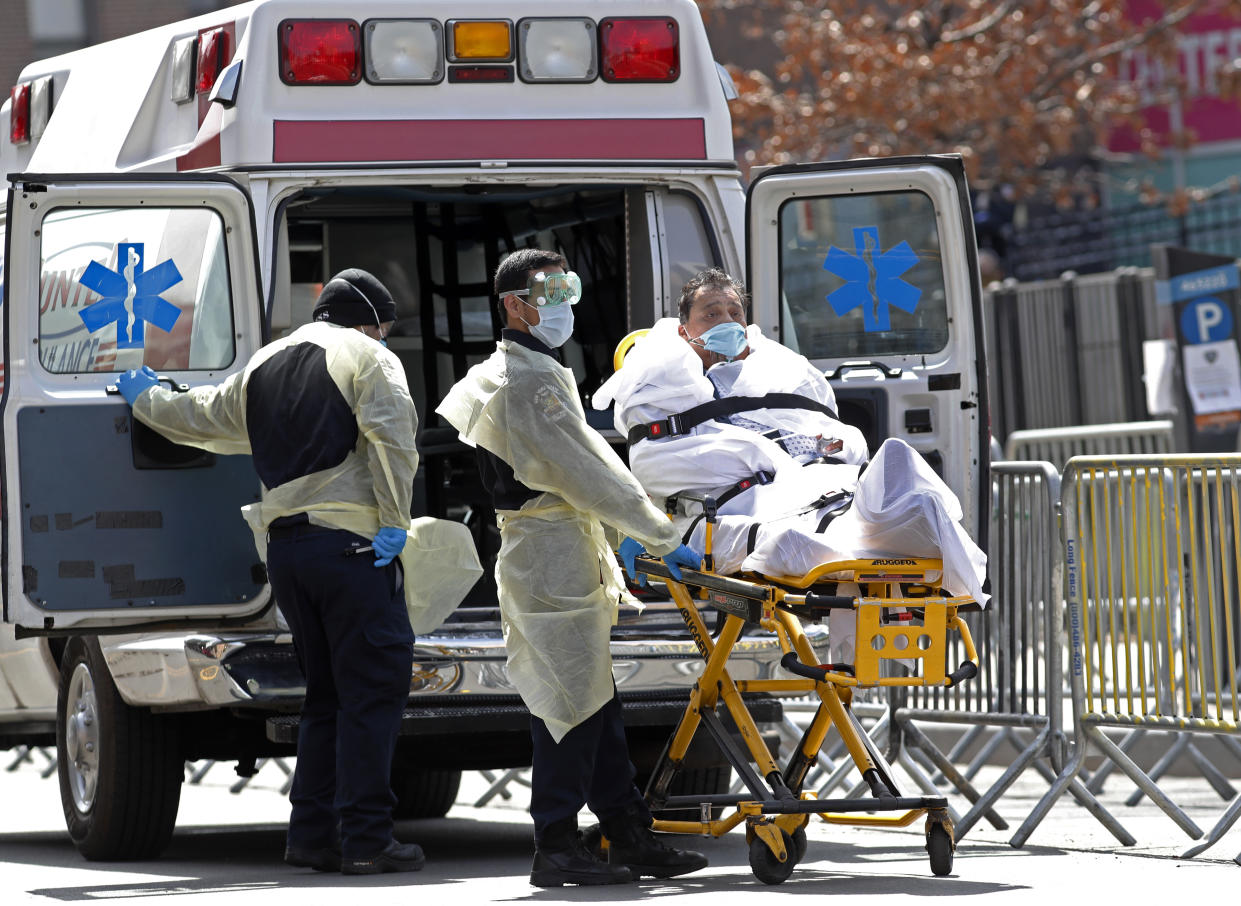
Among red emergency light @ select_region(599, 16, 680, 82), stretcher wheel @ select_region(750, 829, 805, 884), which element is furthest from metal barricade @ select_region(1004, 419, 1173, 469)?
stretcher wheel @ select_region(750, 829, 805, 884)

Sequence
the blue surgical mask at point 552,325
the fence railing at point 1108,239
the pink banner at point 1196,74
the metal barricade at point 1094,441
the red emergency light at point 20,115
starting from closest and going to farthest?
1. the blue surgical mask at point 552,325
2. the red emergency light at point 20,115
3. the metal barricade at point 1094,441
4. the fence railing at point 1108,239
5. the pink banner at point 1196,74

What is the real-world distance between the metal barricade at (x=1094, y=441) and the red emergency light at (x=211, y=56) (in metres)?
5.62

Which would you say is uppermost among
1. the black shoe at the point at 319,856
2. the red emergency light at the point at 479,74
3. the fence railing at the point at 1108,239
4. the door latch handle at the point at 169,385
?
the red emergency light at the point at 479,74

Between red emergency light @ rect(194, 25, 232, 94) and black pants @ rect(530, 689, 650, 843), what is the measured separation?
2552mm

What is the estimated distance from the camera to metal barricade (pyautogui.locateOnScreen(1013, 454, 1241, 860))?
7500 millimetres

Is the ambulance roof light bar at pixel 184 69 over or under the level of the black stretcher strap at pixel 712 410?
over

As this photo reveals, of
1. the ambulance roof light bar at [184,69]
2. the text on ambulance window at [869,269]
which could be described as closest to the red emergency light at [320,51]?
the ambulance roof light bar at [184,69]

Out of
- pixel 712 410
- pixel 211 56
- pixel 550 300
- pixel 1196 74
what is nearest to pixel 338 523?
pixel 550 300

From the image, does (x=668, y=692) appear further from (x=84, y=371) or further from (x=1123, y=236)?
(x=1123, y=236)

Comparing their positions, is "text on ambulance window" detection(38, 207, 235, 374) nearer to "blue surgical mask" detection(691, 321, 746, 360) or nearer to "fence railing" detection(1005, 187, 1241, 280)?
"blue surgical mask" detection(691, 321, 746, 360)

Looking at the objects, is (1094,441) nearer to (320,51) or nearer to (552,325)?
(320,51)

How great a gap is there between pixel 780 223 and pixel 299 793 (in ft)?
8.34

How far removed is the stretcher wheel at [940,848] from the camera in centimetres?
660

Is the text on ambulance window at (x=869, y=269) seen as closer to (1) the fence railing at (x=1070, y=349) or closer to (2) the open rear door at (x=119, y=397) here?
(2) the open rear door at (x=119, y=397)
